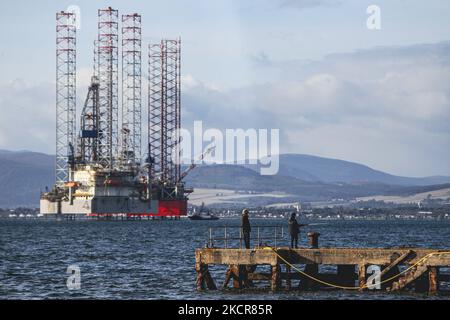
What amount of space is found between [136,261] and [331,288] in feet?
98.2

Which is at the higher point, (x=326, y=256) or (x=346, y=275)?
(x=326, y=256)

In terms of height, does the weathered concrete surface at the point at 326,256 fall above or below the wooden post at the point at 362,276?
above

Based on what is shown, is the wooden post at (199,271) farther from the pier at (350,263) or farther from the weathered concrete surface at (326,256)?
the weathered concrete surface at (326,256)

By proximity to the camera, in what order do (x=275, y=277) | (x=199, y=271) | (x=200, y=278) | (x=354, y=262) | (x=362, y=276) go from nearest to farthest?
(x=354, y=262) < (x=362, y=276) < (x=275, y=277) < (x=199, y=271) < (x=200, y=278)

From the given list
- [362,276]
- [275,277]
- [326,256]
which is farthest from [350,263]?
[275,277]

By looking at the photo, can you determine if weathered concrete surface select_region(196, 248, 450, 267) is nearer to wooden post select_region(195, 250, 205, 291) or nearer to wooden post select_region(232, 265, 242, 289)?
wooden post select_region(195, 250, 205, 291)

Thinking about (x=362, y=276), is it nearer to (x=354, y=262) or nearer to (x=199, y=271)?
(x=354, y=262)

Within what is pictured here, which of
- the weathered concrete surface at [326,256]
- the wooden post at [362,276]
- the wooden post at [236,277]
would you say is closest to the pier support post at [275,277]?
the weathered concrete surface at [326,256]

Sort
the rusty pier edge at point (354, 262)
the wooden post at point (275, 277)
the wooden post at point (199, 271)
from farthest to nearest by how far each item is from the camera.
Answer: the wooden post at point (199, 271), the wooden post at point (275, 277), the rusty pier edge at point (354, 262)

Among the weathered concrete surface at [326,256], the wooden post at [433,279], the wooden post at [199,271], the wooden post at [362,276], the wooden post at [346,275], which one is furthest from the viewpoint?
the wooden post at [346,275]

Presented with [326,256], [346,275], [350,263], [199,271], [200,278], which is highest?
[326,256]

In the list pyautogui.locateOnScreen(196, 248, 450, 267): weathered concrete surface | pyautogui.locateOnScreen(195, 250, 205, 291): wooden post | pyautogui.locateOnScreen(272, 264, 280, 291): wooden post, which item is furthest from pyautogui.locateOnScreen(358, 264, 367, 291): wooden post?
pyautogui.locateOnScreen(195, 250, 205, 291): wooden post

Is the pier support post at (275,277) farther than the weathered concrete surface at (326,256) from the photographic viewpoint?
Yes
